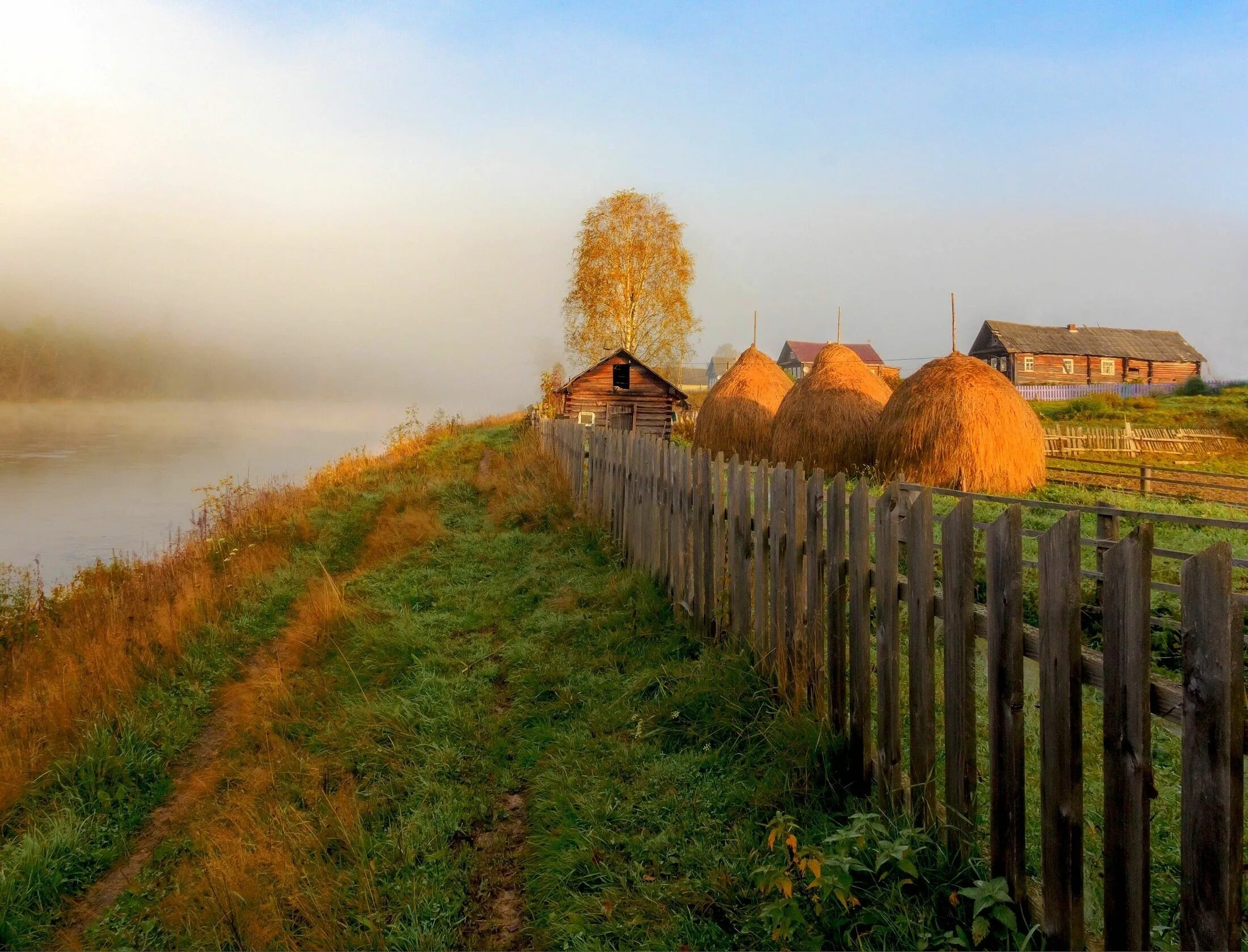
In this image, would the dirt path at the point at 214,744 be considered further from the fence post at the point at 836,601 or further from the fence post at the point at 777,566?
the fence post at the point at 836,601

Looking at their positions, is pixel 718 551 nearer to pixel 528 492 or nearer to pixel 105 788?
pixel 105 788

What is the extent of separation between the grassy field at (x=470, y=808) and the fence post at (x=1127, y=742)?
0.37 metres

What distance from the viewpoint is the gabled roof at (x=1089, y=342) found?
4778 centimetres

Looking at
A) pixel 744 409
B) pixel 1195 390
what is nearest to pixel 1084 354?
pixel 1195 390

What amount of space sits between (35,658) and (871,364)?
227 feet

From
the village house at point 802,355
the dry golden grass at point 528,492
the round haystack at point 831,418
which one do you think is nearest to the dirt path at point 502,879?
the dry golden grass at point 528,492

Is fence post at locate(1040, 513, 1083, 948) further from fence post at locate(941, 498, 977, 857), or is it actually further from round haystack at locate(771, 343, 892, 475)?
round haystack at locate(771, 343, 892, 475)

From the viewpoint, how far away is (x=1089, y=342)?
161 ft

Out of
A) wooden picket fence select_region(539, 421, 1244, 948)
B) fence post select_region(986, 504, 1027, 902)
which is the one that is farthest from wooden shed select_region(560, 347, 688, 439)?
fence post select_region(986, 504, 1027, 902)

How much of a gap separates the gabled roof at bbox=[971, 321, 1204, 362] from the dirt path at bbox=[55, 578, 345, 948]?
49.6 metres

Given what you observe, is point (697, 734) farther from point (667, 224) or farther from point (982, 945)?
point (667, 224)

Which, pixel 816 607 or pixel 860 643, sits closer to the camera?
pixel 860 643

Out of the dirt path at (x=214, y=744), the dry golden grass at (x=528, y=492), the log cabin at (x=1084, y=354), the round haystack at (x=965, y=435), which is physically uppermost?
the log cabin at (x=1084, y=354)

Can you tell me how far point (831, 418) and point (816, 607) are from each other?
46.8 ft
